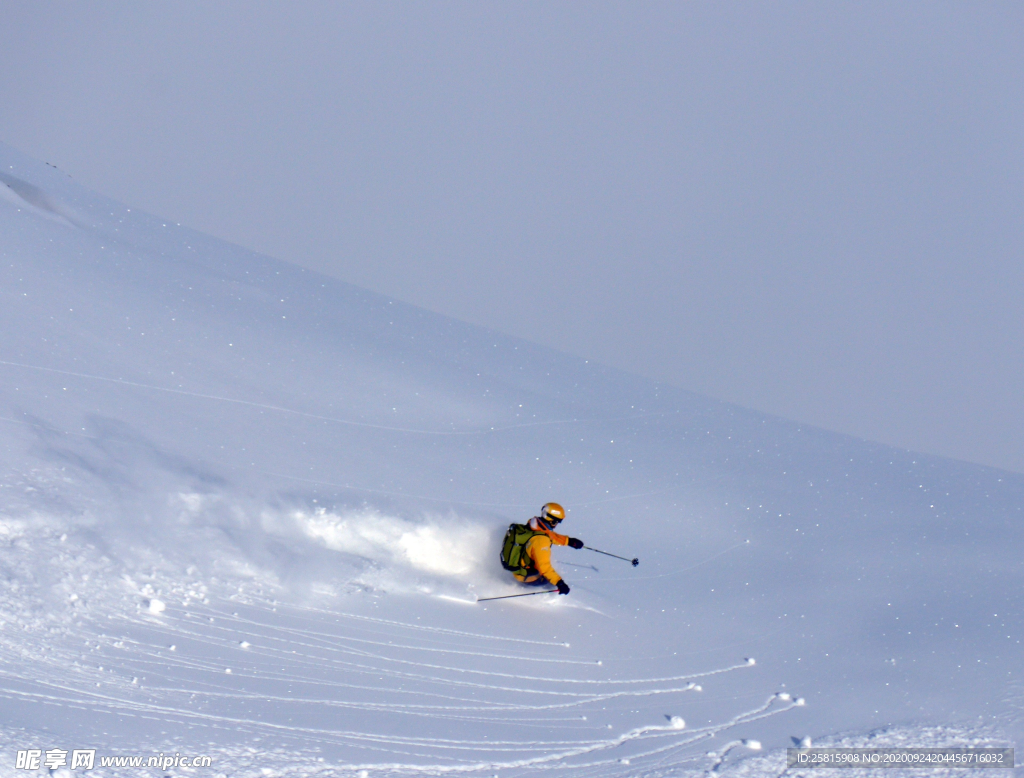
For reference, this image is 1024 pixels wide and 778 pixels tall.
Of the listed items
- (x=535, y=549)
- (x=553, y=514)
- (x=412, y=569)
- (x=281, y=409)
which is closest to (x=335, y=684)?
(x=412, y=569)

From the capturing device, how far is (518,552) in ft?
24.4

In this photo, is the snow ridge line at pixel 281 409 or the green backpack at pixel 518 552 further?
the snow ridge line at pixel 281 409

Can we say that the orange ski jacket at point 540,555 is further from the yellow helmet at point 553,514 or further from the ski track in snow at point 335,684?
the ski track in snow at point 335,684

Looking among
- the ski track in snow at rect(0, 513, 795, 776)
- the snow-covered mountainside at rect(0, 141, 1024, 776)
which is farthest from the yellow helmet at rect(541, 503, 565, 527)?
the ski track in snow at rect(0, 513, 795, 776)

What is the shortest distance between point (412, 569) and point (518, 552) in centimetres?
98

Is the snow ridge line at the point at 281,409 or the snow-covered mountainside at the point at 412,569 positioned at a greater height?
the snow ridge line at the point at 281,409

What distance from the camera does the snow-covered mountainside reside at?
206 inches

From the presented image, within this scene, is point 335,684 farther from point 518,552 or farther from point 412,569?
point 518,552

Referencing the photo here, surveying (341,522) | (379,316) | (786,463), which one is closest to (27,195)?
(379,316)

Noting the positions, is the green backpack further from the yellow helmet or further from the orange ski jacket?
the yellow helmet

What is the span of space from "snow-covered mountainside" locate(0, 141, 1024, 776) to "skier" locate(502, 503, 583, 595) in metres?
0.31

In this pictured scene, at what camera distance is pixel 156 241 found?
1684 cm

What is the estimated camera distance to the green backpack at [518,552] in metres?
7.41

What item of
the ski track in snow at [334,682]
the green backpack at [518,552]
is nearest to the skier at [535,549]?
the green backpack at [518,552]
